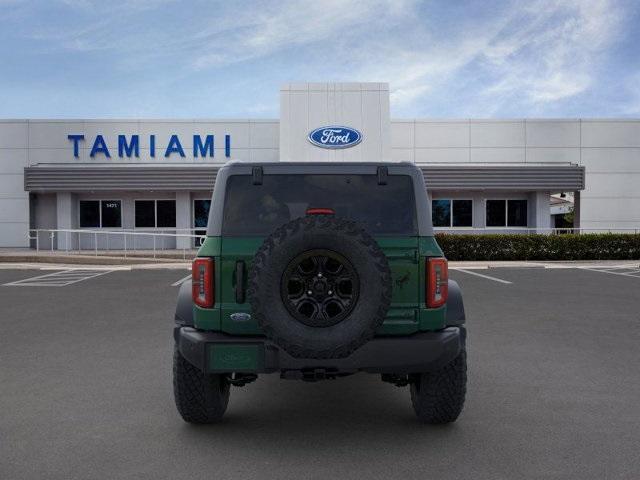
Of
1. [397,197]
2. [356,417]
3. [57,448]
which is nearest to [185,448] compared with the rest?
[57,448]

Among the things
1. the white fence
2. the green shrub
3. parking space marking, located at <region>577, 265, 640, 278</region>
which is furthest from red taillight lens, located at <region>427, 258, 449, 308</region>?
the white fence

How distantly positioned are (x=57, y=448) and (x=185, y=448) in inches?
33.4

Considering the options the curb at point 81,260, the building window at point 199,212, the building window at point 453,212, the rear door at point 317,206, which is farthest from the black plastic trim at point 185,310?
the building window at point 453,212

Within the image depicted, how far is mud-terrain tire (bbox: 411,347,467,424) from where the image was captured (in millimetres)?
4598

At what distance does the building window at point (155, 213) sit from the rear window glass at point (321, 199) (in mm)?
26082

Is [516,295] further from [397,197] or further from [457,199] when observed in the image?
[457,199]

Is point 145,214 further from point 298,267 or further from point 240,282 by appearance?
point 298,267

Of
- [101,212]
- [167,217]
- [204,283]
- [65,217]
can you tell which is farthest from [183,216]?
[204,283]

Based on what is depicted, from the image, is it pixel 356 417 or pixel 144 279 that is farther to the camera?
pixel 144 279

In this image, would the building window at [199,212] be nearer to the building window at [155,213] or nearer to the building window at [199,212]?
the building window at [199,212]

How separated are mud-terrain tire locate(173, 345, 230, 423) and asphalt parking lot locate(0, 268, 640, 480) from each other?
0.12m

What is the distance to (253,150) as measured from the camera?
29.5 meters

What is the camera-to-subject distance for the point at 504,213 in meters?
30.2

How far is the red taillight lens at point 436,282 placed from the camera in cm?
A: 429
